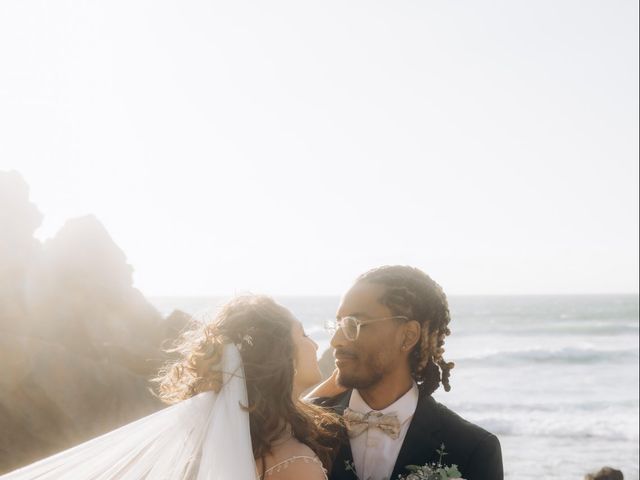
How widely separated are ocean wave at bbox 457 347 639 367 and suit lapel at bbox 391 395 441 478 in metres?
39.8

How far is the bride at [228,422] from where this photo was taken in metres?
3.52

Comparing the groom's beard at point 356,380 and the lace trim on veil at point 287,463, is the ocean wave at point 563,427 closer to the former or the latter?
the groom's beard at point 356,380

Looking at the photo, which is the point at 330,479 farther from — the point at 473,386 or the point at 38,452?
the point at 473,386

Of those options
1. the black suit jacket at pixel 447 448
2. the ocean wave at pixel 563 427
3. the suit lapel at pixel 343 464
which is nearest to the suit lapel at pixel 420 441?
the black suit jacket at pixel 447 448

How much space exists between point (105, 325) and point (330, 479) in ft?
46.7

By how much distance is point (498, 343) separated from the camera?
57.5m

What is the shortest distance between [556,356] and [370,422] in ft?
143

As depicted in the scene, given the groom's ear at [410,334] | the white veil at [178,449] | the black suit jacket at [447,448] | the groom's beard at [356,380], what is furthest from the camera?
the groom's ear at [410,334]

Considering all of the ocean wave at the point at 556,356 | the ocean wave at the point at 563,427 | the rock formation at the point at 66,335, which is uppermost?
the rock formation at the point at 66,335

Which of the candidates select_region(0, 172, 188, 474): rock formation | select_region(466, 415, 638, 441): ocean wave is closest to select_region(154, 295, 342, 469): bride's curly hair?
select_region(0, 172, 188, 474): rock formation

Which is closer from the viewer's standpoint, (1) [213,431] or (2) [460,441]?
(1) [213,431]

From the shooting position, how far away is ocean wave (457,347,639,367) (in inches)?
1700

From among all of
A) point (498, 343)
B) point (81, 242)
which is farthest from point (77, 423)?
point (498, 343)

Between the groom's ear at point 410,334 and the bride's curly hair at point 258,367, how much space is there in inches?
30.7
